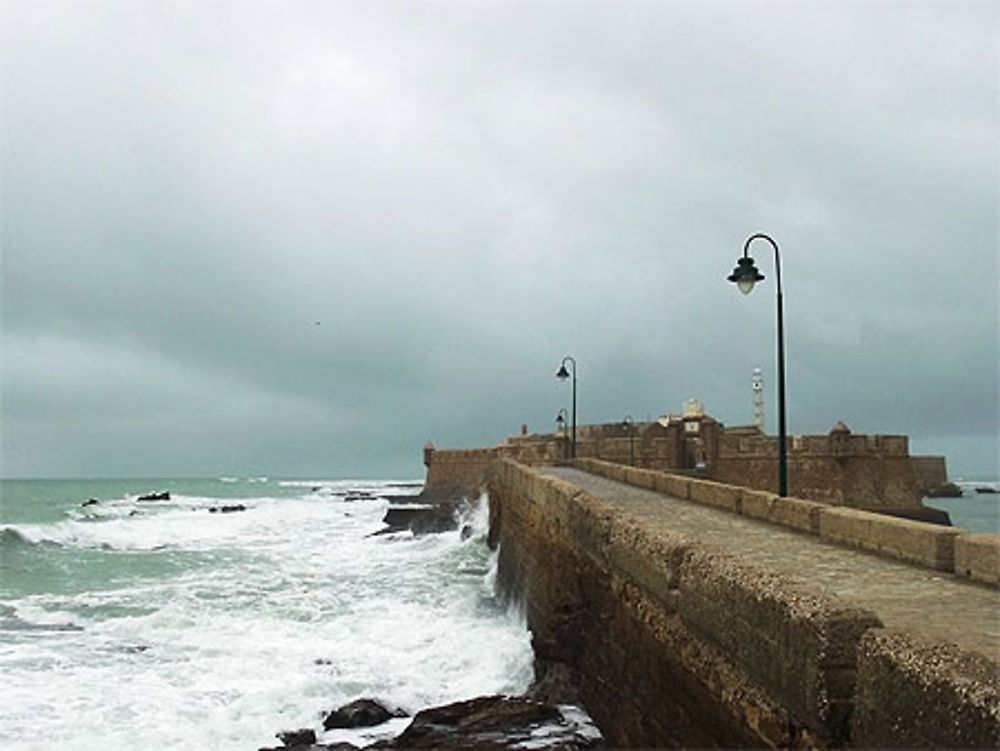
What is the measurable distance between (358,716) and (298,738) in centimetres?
73

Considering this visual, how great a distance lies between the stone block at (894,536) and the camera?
657 cm

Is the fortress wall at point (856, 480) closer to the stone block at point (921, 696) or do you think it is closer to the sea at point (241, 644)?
the sea at point (241, 644)

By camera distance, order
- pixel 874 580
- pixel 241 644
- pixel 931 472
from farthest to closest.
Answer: pixel 931 472, pixel 241 644, pixel 874 580

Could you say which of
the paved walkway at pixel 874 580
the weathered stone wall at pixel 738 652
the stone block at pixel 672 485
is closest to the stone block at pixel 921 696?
the weathered stone wall at pixel 738 652

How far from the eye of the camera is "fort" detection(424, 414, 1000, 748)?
3.29m

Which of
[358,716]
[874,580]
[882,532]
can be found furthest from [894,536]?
[358,716]

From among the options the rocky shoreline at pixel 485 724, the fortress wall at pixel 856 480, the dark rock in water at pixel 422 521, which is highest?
the fortress wall at pixel 856 480

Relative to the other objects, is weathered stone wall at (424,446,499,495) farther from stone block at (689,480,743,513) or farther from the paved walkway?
the paved walkway

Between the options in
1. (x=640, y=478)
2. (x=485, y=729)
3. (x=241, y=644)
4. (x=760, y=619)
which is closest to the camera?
(x=760, y=619)

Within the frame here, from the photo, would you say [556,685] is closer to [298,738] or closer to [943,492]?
[298,738]

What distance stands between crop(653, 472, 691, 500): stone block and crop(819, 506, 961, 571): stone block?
555 centimetres

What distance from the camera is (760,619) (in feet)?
14.5

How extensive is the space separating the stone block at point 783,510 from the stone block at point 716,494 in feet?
0.95

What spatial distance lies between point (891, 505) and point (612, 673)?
2342 centimetres
